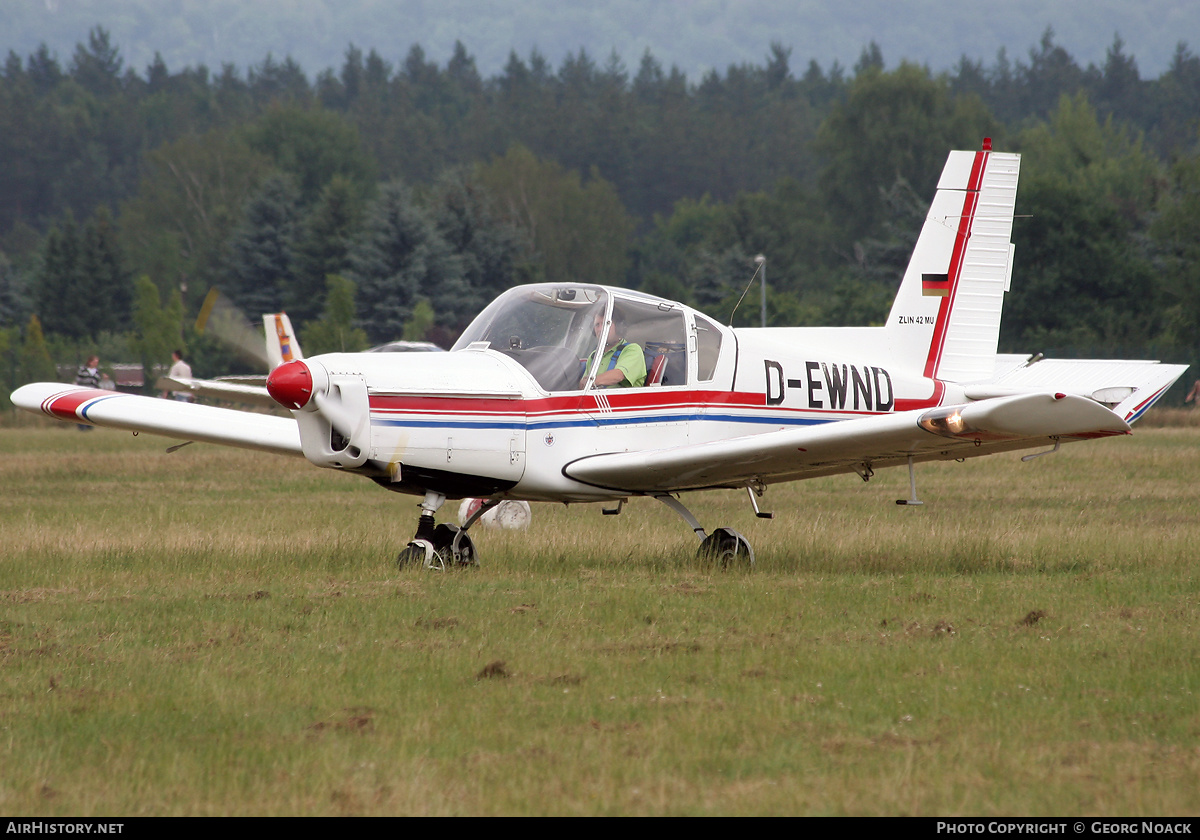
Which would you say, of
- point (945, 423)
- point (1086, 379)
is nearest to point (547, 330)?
point (945, 423)

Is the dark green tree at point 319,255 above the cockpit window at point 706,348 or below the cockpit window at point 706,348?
above

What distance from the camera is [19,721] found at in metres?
5.18

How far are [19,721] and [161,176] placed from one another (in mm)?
92825

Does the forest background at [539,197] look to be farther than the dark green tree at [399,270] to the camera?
No

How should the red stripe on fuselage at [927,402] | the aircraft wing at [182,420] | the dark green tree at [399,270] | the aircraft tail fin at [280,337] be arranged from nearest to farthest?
the aircraft wing at [182,420] < the red stripe on fuselage at [927,402] < the aircraft tail fin at [280,337] < the dark green tree at [399,270]

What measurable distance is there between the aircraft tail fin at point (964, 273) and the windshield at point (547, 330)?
3.25 m

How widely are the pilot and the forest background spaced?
445cm

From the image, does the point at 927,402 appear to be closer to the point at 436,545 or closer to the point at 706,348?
the point at 706,348

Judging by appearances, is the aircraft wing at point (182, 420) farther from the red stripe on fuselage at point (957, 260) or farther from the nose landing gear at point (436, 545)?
the red stripe on fuselage at point (957, 260)

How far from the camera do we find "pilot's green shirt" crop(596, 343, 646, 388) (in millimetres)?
9484

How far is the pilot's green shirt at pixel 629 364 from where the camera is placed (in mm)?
9484

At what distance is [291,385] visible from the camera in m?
8.14

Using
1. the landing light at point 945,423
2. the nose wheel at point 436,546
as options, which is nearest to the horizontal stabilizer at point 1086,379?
the landing light at point 945,423

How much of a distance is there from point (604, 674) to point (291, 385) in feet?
10.5
